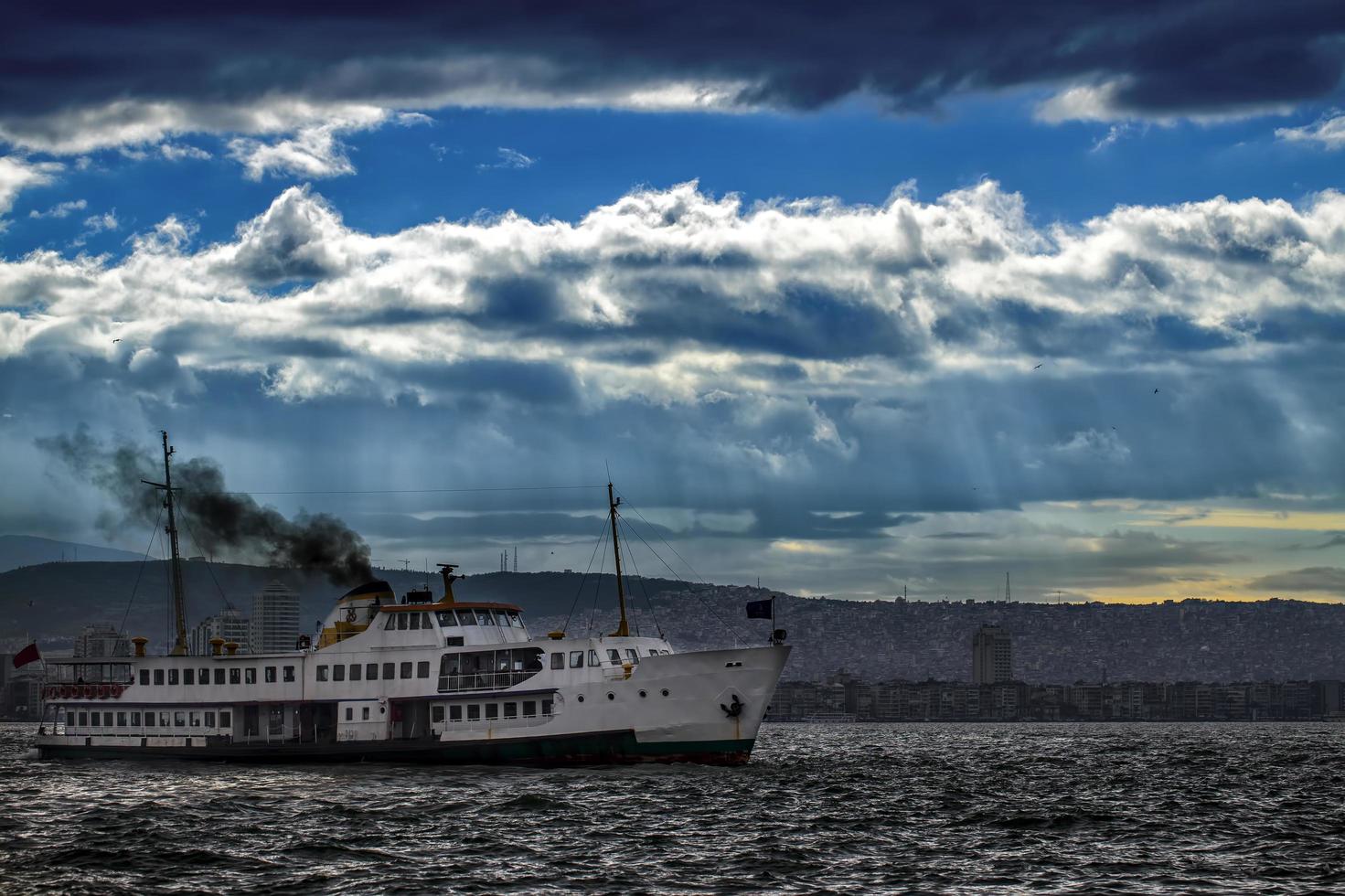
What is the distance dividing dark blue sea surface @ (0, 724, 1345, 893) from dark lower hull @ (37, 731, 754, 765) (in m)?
0.63

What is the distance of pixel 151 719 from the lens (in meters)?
68.9

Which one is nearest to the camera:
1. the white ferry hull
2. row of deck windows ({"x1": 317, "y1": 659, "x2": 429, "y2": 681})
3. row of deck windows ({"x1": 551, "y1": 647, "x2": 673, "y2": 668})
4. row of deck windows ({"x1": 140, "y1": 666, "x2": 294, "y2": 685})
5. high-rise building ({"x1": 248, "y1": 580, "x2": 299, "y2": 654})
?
the white ferry hull

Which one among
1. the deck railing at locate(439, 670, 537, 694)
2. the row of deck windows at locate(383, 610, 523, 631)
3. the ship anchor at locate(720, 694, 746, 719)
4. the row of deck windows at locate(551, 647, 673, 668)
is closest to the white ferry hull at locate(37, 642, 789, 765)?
the ship anchor at locate(720, 694, 746, 719)

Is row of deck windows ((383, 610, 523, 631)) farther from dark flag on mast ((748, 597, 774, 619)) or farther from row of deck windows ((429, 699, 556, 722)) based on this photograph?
dark flag on mast ((748, 597, 774, 619))

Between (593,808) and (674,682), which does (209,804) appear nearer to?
(593,808)

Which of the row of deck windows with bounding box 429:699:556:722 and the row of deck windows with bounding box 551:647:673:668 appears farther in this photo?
the row of deck windows with bounding box 429:699:556:722

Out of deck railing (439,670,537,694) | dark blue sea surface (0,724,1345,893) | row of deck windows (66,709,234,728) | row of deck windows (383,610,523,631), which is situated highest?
row of deck windows (383,610,523,631)

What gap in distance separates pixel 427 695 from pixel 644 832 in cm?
2101

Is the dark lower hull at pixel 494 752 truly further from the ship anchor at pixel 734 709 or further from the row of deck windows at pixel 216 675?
the row of deck windows at pixel 216 675

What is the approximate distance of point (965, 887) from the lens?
36.0 m

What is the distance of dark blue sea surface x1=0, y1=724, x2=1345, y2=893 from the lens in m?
36.9

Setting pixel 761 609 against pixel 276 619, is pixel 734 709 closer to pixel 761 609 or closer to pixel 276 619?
pixel 761 609

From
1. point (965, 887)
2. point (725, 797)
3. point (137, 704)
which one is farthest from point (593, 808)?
point (137, 704)

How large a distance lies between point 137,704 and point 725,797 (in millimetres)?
29541
